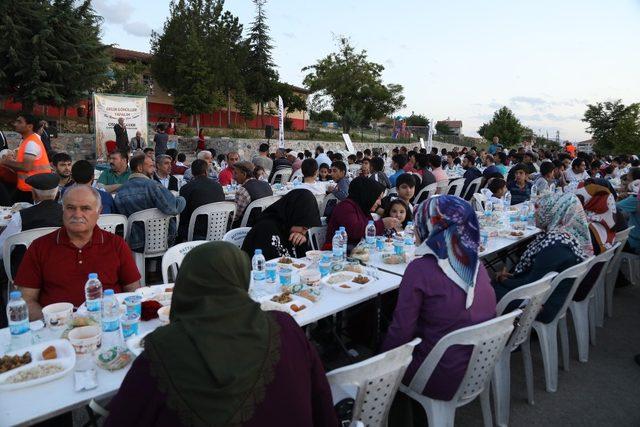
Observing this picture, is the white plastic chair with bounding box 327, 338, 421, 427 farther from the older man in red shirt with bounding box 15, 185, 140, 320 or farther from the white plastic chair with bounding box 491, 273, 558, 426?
the older man in red shirt with bounding box 15, 185, 140, 320

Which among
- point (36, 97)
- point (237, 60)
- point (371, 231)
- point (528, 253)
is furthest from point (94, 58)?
point (528, 253)

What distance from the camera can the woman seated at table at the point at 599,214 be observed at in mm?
4266

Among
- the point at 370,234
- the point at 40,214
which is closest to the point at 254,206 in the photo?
the point at 370,234

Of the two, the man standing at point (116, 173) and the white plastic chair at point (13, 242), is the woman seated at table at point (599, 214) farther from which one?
the man standing at point (116, 173)

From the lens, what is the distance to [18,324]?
2.18 m

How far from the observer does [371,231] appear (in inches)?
168

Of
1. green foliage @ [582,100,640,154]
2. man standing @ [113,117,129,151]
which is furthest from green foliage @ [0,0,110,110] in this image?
green foliage @ [582,100,640,154]

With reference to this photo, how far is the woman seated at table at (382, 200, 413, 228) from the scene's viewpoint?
5.00 meters

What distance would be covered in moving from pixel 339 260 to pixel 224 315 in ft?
7.70

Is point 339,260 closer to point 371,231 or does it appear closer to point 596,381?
point 371,231

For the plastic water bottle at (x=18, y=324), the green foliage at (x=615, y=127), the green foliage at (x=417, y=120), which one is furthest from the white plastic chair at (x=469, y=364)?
the green foliage at (x=417, y=120)

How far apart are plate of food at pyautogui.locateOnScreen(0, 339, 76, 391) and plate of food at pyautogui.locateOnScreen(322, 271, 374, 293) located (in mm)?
1688

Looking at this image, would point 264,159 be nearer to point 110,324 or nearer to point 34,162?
point 34,162

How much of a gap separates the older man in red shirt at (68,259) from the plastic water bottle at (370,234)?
2.26 m
